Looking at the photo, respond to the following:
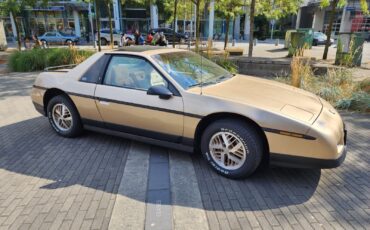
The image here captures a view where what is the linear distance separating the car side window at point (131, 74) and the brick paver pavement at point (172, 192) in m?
1.02

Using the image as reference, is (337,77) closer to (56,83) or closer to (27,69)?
(56,83)

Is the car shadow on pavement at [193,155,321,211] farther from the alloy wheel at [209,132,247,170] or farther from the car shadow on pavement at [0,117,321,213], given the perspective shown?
the alloy wheel at [209,132,247,170]

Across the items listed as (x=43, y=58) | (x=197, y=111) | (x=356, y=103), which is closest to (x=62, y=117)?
(x=197, y=111)

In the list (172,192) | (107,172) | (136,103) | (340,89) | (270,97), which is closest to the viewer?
(172,192)

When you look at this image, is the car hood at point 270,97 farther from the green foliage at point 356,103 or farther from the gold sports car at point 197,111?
the green foliage at point 356,103

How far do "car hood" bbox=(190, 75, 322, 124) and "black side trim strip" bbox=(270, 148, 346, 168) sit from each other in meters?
0.41

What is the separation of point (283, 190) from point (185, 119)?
1.39 m

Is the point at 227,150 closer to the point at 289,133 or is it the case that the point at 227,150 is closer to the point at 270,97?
the point at 289,133

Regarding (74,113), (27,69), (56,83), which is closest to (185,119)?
(74,113)

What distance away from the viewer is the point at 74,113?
4.31m

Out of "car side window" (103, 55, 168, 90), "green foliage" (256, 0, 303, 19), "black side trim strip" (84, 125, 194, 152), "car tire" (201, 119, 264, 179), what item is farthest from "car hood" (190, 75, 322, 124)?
"green foliage" (256, 0, 303, 19)

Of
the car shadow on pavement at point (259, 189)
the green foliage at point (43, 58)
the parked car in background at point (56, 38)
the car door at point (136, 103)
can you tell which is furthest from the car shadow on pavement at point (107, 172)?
the parked car in background at point (56, 38)

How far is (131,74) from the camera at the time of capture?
12.4 feet

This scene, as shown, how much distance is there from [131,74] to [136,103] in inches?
18.1
